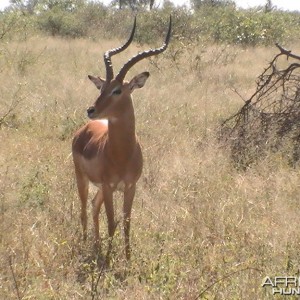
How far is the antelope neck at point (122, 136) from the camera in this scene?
520 centimetres

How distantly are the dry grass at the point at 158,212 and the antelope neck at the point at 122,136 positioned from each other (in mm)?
647

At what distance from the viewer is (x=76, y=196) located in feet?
20.4

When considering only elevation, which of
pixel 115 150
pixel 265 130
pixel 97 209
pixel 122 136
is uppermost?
pixel 122 136

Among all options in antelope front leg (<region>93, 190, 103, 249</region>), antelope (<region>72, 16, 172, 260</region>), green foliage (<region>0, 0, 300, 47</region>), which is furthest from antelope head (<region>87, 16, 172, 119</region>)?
green foliage (<region>0, 0, 300, 47</region>)

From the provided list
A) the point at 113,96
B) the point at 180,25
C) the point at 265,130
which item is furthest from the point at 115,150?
the point at 180,25

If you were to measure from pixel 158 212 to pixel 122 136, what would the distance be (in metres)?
0.96

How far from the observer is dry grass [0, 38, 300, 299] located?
420cm

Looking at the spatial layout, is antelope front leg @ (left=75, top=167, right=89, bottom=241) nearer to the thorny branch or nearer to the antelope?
the antelope

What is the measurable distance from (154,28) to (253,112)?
1331 centimetres

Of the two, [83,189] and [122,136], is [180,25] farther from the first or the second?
[122,136]

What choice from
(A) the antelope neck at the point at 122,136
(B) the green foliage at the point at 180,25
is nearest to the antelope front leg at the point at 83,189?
(A) the antelope neck at the point at 122,136

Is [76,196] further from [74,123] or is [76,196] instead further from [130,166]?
[74,123]

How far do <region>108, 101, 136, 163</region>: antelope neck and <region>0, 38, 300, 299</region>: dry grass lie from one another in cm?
65

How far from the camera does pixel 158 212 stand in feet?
19.1
